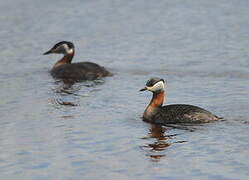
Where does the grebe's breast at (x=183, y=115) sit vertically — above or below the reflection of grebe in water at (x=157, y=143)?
above

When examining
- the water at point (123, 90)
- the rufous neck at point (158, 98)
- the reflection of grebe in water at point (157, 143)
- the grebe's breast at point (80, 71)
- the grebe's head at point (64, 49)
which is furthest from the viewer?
the grebe's head at point (64, 49)

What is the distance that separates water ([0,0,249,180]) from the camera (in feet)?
40.2

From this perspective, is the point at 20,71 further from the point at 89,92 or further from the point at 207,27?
the point at 207,27

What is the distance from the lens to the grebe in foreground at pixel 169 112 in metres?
15.0

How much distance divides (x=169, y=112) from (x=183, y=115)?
36cm

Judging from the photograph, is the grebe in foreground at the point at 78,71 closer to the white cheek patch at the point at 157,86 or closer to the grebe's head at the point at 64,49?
the grebe's head at the point at 64,49

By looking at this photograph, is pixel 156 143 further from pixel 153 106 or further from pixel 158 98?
pixel 158 98

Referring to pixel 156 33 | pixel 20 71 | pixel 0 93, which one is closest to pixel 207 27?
pixel 156 33

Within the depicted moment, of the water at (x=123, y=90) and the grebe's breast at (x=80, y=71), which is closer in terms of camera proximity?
the water at (x=123, y=90)

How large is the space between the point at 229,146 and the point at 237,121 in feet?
6.42

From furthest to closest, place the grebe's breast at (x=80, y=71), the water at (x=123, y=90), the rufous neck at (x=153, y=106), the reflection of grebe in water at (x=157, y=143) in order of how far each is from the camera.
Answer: the grebe's breast at (x=80, y=71), the rufous neck at (x=153, y=106), the reflection of grebe in water at (x=157, y=143), the water at (x=123, y=90)

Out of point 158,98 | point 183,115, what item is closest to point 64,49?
point 158,98

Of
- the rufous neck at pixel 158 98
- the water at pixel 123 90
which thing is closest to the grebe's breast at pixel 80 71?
the water at pixel 123 90

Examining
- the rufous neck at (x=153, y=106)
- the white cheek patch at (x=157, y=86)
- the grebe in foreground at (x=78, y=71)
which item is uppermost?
the white cheek patch at (x=157, y=86)
